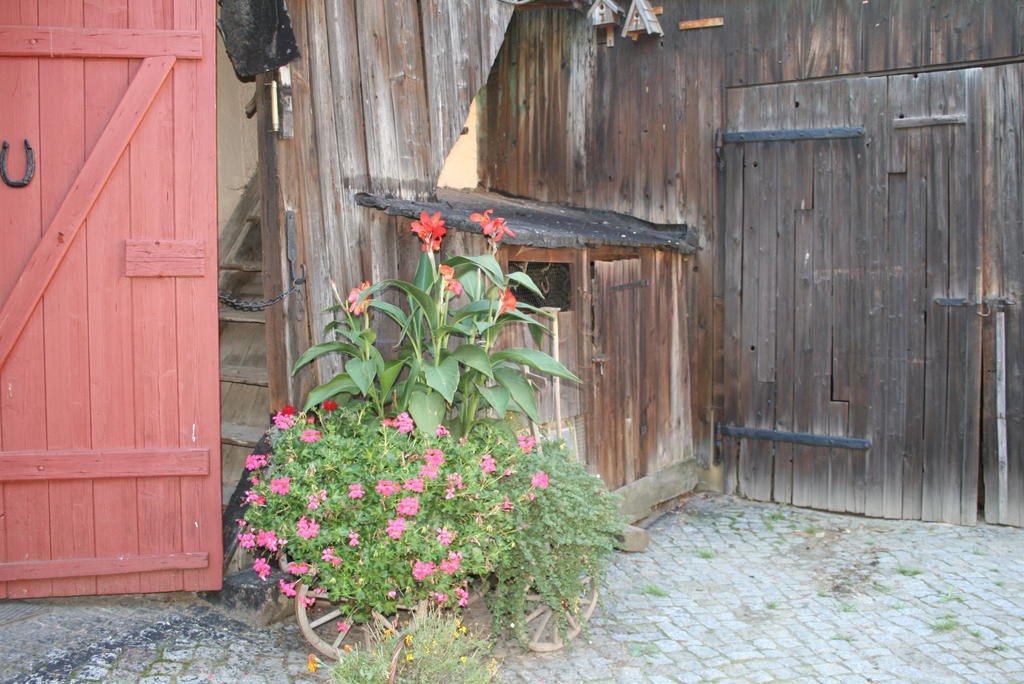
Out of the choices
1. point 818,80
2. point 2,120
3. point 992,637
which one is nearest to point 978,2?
point 818,80

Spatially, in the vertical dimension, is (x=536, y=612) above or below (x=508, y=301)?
below

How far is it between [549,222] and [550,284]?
0.40 metres

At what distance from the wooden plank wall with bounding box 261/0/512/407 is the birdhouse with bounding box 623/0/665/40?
7.09 ft

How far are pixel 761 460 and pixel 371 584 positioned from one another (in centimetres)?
439

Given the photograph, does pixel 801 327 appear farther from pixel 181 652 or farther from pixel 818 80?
pixel 181 652

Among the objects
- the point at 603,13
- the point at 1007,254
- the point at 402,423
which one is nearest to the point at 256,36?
the point at 402,423

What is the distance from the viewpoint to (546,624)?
438 cm

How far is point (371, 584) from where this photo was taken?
369cm

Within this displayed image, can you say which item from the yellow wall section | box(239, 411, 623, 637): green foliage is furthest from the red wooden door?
the yellow wall section

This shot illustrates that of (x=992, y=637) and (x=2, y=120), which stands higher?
(x=2, y=120)

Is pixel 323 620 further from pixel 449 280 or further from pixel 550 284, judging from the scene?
pixel 550 284

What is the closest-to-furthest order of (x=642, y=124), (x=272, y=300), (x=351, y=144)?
(x=272, y=300) → (x=351, y=144) → (x=642, y=124)

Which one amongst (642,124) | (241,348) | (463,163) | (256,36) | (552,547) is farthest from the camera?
(642,124)

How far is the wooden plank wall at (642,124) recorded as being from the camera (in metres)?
7.26
